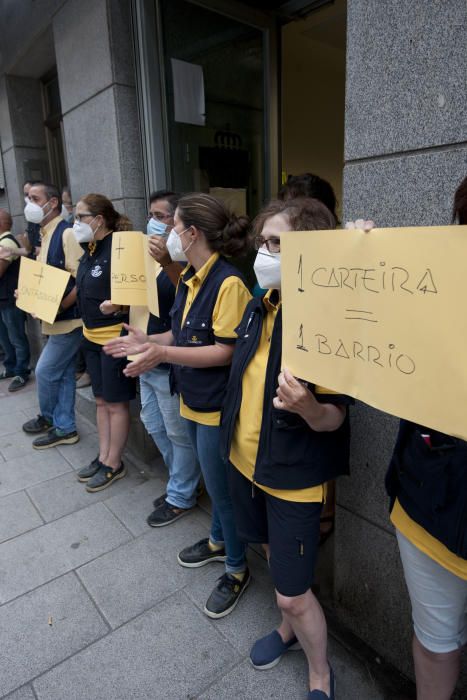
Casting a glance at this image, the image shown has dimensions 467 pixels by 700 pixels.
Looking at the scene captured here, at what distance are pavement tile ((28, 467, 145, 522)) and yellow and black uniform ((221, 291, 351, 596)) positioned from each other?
1.99m

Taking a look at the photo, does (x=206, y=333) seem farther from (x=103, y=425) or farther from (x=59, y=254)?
(x=59, y=254)

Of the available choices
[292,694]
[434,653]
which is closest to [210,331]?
[434,653]

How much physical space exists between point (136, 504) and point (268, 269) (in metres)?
2.36

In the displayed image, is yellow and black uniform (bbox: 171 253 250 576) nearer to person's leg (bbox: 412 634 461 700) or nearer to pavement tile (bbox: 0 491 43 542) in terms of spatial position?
person's leg (bbox: 412 634 461 700)

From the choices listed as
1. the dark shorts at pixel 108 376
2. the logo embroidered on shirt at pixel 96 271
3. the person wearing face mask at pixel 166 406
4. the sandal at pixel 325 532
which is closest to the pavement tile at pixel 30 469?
the dark shorts at pixel 108 376

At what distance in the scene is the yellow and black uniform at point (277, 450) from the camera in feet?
5.27

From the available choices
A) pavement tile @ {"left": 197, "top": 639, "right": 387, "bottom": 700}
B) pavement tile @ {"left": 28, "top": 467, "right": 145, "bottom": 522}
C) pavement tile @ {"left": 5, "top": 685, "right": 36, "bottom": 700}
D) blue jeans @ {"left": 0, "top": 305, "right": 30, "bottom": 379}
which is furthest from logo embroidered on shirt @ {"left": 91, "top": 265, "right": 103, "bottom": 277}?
blue jeans @ {"left": 0, "top": 305, "right": 30, "bottom": 379}

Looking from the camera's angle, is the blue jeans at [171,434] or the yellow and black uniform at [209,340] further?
the blue jeans at [171,434]

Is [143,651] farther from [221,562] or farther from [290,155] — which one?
[290,155]

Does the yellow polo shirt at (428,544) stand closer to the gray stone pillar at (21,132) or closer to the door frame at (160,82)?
the door frame at (160,82)

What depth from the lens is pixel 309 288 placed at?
1340 mm

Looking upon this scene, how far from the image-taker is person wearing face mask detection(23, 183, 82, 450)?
3.77 meters

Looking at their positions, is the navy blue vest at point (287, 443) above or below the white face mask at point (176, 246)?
below

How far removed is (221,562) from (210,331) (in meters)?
1.44
